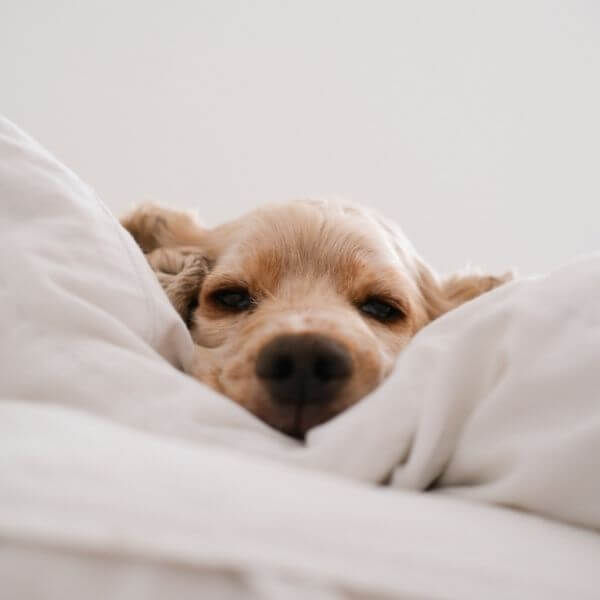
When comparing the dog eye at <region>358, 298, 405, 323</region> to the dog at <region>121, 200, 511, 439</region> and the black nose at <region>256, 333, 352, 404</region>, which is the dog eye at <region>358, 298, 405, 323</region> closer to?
the dog at <region>121, 200, 511, 439</region>

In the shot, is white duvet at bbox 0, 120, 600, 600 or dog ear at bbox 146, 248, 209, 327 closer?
white duvet at bbox 0, 120, 600, 600

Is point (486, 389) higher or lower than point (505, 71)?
lower

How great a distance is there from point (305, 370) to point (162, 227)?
94 cm

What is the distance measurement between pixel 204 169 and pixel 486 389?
2980mm

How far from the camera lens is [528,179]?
3.74 meters

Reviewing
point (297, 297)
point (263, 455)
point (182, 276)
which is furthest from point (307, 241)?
point (263, 455)

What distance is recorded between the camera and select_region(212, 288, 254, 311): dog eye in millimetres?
1274

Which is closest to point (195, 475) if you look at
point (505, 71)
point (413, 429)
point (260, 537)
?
point (260, 537)

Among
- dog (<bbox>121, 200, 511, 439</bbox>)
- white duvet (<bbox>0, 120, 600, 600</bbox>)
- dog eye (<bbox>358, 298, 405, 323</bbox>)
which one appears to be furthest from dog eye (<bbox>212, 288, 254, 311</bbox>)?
white duvet (<bbox>0, 120, 600, 600</bbox>)

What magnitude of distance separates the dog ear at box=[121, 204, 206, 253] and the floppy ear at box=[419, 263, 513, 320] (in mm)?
597

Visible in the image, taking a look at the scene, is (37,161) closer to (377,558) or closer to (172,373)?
(172,373)

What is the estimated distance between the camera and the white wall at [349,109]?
3.19m

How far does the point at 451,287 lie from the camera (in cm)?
162

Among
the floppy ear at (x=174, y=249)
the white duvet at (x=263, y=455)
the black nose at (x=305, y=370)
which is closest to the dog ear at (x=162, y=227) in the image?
the floppy ear at (x=174, y=249)
